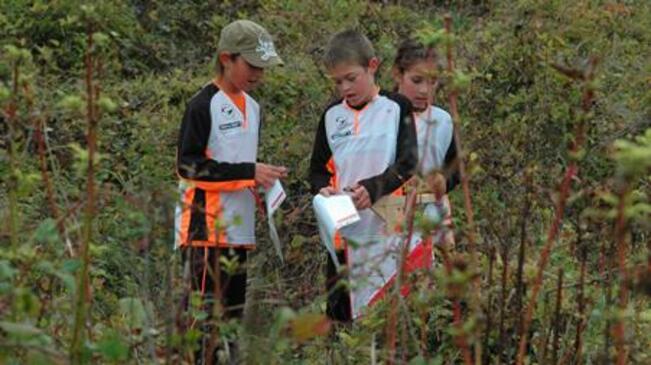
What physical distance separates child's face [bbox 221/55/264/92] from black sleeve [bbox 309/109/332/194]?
1.02ft

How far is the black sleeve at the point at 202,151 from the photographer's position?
4.72 meters

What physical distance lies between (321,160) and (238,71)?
45 cm

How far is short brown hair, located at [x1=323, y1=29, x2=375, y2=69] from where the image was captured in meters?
4.88

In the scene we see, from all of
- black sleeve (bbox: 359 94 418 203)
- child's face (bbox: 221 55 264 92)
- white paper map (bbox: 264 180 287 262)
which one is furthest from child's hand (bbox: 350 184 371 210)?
child's face (bbox: 221 55 264 92)

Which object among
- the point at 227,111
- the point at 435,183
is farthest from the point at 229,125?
the point at 435,183

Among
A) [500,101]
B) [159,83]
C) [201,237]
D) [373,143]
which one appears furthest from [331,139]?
[159,83]

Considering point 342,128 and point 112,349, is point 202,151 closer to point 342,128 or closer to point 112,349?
point 342,128

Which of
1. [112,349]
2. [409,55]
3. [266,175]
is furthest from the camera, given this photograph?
[409,55]

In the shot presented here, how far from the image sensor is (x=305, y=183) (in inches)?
274

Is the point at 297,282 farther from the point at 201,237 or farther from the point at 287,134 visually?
the point at 287,134

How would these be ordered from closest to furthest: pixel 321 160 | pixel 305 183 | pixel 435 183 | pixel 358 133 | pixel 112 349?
pixel 112 349 < pixel 435 183 < pixel 358 133 < pixel 321 160 < pixel 305 183

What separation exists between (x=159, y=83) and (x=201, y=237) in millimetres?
4203

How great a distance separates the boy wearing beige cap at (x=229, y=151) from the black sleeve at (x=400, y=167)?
0.36 metres

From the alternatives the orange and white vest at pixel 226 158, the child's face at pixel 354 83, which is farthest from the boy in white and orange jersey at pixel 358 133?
the orange and white vest at pixel 226 158
